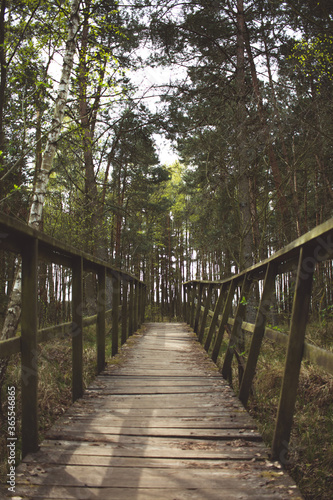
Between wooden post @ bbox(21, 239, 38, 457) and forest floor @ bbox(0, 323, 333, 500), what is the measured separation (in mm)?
849

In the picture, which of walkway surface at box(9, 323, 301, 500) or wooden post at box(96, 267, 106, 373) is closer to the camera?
walkway surface at box(9, 323, 301, 500)

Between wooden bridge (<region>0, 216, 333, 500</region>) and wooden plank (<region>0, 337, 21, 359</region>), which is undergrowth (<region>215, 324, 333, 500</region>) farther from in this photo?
wooden plank (<region>0, 337, 21, 359</region>)

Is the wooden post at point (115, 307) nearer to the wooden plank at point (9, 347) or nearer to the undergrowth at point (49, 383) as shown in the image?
the undergrowth at point (49, 383)

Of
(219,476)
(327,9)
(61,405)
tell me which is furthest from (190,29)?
(219,476)

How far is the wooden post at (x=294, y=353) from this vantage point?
1.96m

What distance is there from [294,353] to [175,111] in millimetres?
10649

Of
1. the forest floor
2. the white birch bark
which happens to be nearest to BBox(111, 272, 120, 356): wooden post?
the forest floor

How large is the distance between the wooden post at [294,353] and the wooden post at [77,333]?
1764 mm

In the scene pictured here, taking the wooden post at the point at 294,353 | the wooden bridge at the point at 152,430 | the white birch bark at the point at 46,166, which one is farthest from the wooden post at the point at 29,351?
the white birch bark at the point at 46,166

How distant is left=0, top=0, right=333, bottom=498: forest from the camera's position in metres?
6.10

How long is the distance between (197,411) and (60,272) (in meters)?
11.0

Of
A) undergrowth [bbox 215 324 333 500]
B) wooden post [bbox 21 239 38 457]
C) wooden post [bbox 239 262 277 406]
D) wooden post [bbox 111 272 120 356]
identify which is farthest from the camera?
Answer: wooden post [bbox 111 272 120 356]

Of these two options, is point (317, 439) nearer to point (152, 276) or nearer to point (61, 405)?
point (61, 405)

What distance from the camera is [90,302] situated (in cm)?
1208
